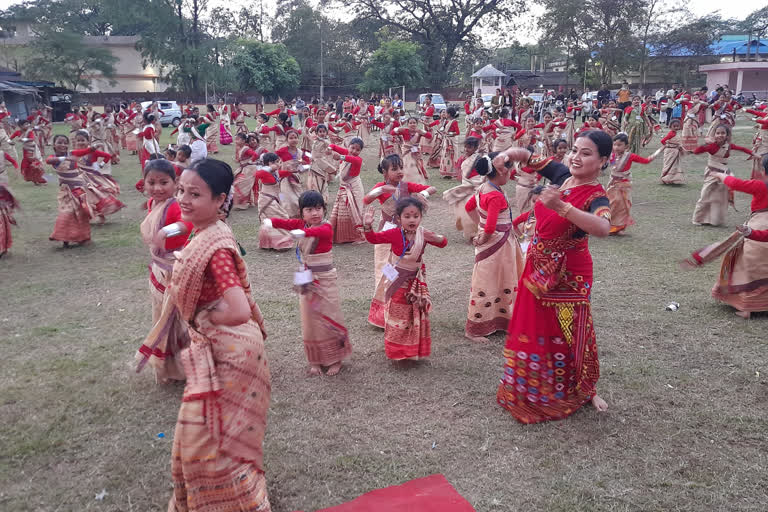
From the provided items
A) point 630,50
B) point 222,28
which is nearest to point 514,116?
point 630,50

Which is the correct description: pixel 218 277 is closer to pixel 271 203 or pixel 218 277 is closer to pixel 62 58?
pixel 271 203

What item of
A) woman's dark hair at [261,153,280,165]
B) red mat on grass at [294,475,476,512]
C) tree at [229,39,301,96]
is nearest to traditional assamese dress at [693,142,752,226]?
woman's dark hair at [261,153,280,165]

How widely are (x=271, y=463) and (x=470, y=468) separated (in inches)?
48.4

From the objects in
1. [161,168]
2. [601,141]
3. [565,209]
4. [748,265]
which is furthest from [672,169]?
[161,168]

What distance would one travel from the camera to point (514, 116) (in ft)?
70.8

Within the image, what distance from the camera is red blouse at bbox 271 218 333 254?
4222mm

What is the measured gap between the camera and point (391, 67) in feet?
132

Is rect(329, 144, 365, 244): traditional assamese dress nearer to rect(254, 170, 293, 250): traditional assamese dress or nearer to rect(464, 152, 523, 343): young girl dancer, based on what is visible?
rect(254, 170, 293, 250): traditional assamese dress

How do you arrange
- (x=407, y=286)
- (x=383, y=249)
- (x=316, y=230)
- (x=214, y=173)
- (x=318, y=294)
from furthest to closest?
(x=383, y=249)
(x=407, y=286)
(x=318, y=294)
(x=316, y=230)
(x=214, y=173)

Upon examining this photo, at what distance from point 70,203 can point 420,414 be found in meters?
6.99

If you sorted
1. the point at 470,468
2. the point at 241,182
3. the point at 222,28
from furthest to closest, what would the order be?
the point at 222,28 < the point at 241,182 < the point at 470,468

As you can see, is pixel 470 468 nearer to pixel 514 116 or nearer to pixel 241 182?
pixel 241 182

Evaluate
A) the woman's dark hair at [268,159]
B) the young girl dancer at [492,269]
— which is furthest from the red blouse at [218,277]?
the woman's dark hair at [268,159]

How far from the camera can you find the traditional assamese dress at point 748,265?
17.3 feet
